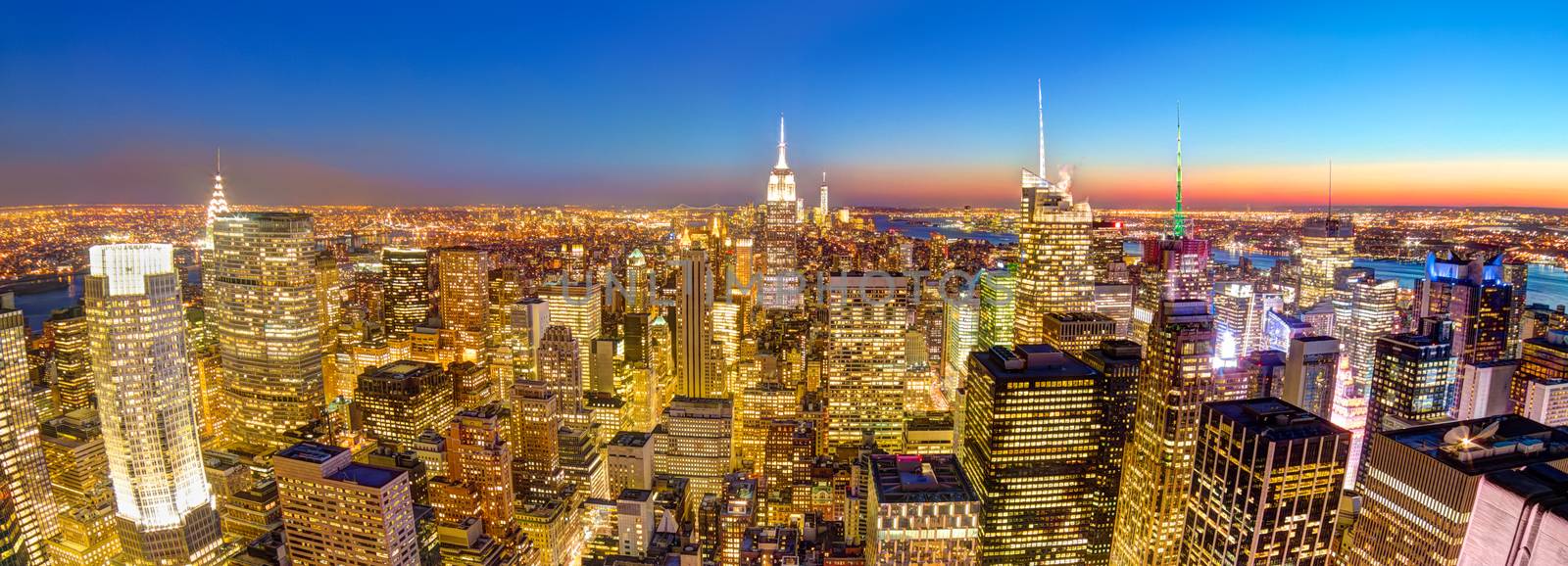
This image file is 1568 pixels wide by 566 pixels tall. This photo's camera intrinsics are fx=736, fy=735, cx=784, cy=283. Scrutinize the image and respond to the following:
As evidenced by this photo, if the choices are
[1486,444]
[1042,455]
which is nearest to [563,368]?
[1042,455]

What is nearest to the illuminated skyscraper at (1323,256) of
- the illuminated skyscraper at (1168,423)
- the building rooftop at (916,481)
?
the illuminated skyscraper at (1168,423)

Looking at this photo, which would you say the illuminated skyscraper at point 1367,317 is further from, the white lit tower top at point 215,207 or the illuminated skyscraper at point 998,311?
the white lit tower top at point 215,207

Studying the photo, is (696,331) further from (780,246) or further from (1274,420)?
(1274,420)

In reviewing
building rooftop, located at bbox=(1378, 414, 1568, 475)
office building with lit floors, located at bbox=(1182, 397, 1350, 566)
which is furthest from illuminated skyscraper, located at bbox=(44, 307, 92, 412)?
building rooftop, located at bbox=(1378, 414, 1568, 475)

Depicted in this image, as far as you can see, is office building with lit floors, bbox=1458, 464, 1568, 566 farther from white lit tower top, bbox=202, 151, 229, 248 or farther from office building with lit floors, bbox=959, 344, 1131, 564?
white lit tower top, bbox=202, 151, 229, 248

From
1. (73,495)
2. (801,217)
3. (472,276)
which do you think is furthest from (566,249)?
(73,495)
